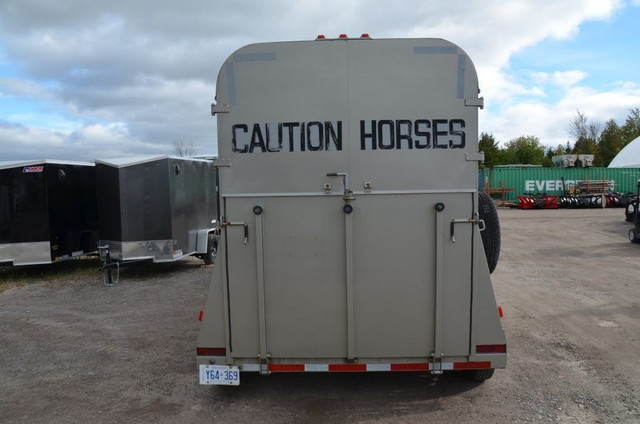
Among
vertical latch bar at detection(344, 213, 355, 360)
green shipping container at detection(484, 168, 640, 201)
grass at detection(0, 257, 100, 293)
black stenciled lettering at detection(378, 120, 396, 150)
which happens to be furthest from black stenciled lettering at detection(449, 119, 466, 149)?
green shipping container at detection(484, 168, 640, 201)

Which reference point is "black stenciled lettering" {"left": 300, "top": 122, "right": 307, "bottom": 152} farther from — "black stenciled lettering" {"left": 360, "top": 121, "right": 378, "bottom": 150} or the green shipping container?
the green shipping container

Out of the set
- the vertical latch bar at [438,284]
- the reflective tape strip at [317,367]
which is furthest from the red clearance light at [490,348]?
the reflective tape strip at [317,367]

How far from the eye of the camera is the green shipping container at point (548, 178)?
1448 inches

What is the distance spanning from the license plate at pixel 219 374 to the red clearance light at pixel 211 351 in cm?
10

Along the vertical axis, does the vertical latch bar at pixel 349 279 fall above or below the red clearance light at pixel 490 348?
above

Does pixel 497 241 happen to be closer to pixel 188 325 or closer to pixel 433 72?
pixel 433 72

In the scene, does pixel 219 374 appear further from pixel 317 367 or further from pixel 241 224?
pixel 241 224

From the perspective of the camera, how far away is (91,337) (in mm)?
6703

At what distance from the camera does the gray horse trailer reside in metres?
10.2

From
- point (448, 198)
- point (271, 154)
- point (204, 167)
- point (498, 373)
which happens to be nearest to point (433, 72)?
point (448, 198)

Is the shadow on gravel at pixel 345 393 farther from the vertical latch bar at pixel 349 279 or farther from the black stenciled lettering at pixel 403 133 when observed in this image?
the black stenciled lettering at pixel 403 133

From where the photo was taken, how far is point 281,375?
490 centimetres

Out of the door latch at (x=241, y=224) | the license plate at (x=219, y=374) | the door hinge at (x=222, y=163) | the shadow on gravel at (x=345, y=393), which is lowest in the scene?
the shadow on gravel at (x=345, y=393)

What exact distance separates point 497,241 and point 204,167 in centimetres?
916
